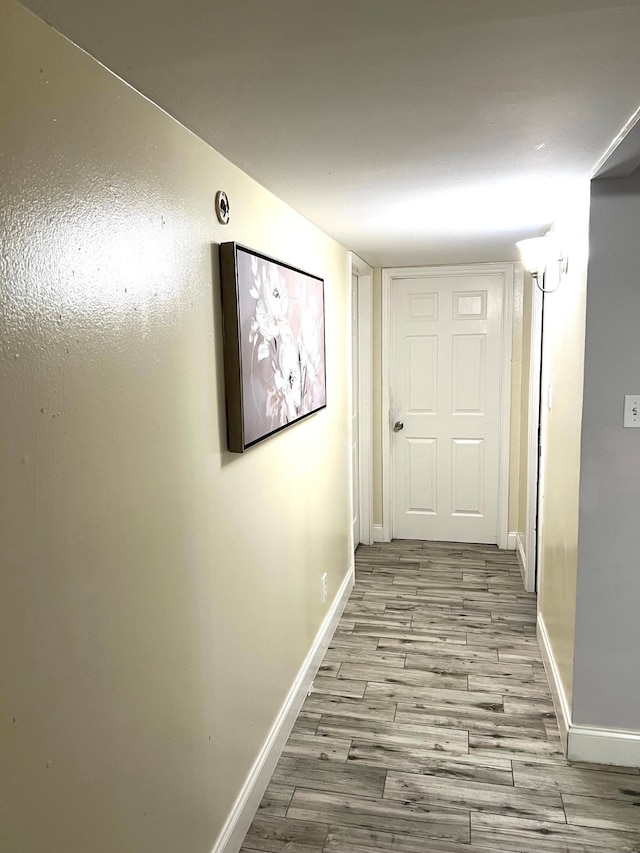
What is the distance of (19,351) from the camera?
102 centimetres

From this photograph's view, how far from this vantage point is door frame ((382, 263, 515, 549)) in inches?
177

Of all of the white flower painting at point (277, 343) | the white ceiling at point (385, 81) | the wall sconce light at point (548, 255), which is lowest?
the white flower painting at point (277, 343)

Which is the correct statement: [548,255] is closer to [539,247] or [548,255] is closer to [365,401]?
[539,247]

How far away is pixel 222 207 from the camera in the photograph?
184 centimetres

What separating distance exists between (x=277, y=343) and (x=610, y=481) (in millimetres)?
1266

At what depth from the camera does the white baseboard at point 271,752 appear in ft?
6.40

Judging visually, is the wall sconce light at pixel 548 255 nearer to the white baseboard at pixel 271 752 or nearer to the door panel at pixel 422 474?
the door panel at pixel 422 474

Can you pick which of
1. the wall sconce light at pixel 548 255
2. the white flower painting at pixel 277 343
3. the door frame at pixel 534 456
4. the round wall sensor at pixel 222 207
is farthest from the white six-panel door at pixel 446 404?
the round wall sensor at pixel 222 207

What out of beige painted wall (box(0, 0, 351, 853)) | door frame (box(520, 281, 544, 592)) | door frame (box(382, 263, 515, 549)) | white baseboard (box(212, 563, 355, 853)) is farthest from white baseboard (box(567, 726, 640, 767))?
door frame (box(382, 263, 515, 549))

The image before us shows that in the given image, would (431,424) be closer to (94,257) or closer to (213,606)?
(213,606)

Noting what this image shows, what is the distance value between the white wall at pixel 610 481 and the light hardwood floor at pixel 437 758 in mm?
314

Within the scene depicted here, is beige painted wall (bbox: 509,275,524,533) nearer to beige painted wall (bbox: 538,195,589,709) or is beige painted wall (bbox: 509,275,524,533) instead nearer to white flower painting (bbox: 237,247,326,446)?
beige painted wall (bbox: 538,195,589,709)

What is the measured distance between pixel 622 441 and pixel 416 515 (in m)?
2.74

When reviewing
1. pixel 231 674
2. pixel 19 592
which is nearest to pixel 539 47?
pixel 19 592
